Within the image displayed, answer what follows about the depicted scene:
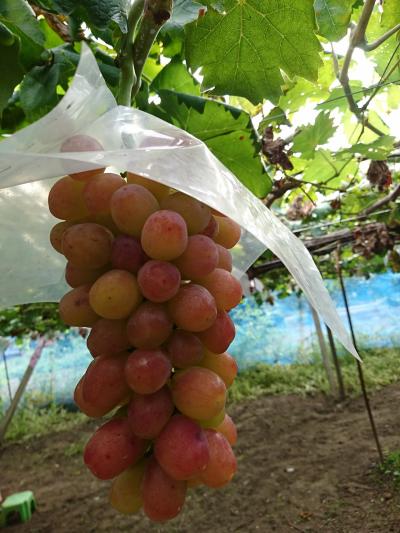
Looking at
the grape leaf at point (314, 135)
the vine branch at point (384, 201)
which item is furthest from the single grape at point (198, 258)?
the vine branch at point (384, 201)

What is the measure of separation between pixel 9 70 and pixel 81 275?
37cm

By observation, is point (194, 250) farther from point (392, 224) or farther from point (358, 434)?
point (358, 434)

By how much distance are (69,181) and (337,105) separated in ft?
3.46

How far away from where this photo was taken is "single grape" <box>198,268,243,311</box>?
0.54 meters

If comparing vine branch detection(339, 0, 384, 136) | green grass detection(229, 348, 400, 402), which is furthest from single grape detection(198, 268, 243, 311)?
green grass detection(229, 348, 400, 402)

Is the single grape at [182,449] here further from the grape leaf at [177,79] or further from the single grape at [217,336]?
the grape leaf at [177,79]

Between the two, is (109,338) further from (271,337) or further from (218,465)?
(271,337)

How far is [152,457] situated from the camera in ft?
1.59

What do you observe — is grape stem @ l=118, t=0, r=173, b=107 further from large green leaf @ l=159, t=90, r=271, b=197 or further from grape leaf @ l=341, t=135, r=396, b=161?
grape leaf @ l=341, t=135, r=396, b=161

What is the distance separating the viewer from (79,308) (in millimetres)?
528

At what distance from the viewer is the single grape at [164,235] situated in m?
0.46

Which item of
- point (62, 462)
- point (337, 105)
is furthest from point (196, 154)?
point (62, 462)

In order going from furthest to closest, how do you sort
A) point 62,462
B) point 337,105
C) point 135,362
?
point 62,462 < point 337,105 < point 135,362

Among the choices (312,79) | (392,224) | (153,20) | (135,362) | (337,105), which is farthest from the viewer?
(392,224)
